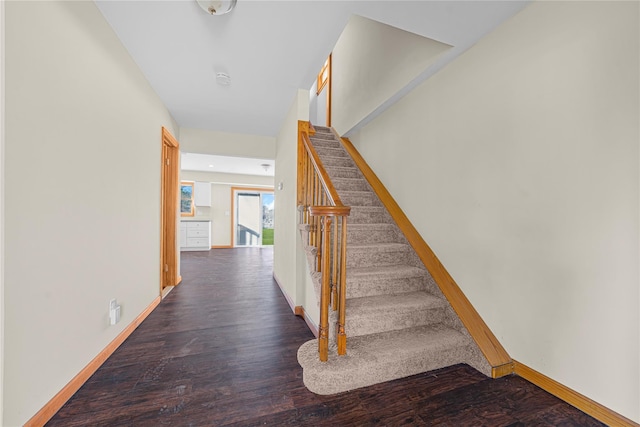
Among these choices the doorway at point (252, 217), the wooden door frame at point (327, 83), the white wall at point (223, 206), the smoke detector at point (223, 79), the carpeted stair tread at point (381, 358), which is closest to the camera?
the carpeted stair tread at point (381, 358)

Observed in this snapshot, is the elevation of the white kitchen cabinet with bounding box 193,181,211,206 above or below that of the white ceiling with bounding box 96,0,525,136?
below

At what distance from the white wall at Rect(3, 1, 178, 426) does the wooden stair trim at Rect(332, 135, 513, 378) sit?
2461 mm

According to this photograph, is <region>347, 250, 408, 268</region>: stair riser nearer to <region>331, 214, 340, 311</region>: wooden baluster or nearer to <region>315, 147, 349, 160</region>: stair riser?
<region>331, 214, 340, 311</region>: wooden baluster

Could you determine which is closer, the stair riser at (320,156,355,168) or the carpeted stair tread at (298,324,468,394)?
the carpeted stair tread at (298,324,468,394)

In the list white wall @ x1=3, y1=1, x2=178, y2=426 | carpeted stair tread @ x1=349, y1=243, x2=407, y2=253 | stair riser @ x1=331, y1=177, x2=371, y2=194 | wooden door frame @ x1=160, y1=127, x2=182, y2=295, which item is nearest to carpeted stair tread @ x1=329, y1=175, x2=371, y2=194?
stair riser @ x1=331, y1=177, x2=371, y2=194

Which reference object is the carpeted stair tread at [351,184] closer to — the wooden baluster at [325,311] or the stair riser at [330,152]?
the stair riser at [330,152]

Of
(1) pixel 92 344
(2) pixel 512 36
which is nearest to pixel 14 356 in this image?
(1) pixel 92 344

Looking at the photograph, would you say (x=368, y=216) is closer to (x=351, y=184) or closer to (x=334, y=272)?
(x=351, y=184)

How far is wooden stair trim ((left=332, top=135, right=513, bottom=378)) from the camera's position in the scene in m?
1.58

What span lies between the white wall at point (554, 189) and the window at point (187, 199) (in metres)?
7.61

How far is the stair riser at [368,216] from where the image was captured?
275 centimetres

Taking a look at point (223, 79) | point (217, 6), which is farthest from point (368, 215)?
point (217, 6)

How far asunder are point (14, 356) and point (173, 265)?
2.56 meters

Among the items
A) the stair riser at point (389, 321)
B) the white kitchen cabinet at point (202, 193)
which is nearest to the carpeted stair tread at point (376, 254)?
the stair riser at point (389, 321)
